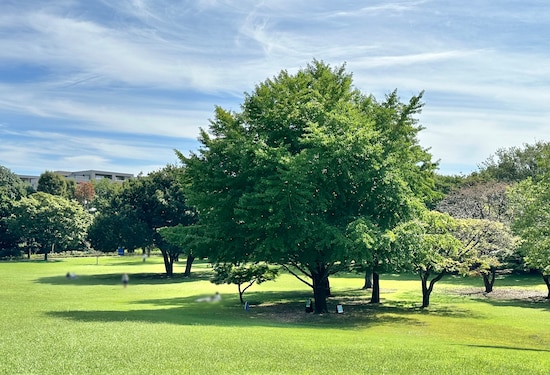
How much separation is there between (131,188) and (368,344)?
4656cm

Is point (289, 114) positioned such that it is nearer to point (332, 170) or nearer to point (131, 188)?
point (332, 170)

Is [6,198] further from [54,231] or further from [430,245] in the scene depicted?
[54,231]

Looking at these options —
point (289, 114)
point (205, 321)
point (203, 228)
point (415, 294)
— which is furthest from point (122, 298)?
point (415, 294)

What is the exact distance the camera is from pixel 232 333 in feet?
65.8

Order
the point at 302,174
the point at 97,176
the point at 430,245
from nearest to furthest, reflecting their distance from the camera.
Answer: the point at 97,176, the point at 302,174, the point at 430,245

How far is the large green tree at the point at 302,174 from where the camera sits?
26.9m

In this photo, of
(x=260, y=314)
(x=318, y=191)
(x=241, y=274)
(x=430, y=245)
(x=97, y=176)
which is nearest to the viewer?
(x=97, y=176)

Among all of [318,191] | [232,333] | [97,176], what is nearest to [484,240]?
[318,191]

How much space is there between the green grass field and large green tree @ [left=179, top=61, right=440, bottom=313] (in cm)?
454

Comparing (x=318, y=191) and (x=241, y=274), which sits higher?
(x=318, y=191)

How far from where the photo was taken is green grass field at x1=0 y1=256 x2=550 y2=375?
14.2m

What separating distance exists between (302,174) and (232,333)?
9796 mm

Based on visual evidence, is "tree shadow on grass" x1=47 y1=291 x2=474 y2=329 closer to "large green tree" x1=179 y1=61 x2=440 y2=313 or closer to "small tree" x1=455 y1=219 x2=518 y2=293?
"large green tree" x1=179 y1=61 x2=440 y2=313

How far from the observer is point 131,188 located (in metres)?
59.7
